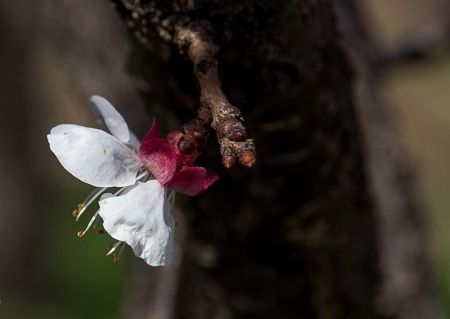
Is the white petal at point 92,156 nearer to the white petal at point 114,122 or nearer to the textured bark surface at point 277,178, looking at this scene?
the white petal at point 114,122

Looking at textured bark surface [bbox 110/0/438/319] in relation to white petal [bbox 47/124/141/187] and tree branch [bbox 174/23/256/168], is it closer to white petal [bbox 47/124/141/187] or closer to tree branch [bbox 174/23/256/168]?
tree branch [bbox 174/23/256/168]

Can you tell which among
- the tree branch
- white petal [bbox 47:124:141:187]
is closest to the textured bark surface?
the tree branch

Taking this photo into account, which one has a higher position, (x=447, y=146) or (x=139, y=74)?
(x=139, y=74)

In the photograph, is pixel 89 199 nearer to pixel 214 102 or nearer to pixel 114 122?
pixel 114 122

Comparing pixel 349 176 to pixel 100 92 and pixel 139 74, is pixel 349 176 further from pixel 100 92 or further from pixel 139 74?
pixel 100 92

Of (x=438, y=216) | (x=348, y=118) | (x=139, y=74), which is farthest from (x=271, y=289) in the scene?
(x=438, y=216)

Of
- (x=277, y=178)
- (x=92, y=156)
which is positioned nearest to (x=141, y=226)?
(x=92, y=156)
